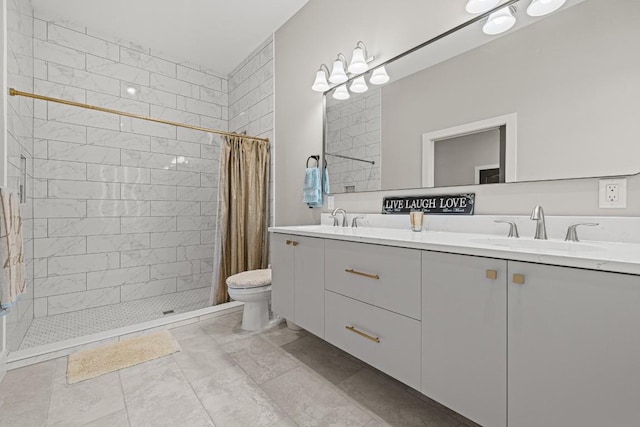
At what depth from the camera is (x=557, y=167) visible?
1253 millimetres

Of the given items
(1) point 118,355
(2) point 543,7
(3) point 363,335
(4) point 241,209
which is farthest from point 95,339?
(2) point 543,7

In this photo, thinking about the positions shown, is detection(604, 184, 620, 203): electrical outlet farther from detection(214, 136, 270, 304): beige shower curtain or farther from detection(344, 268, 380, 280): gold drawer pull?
detection(214, 136, 270, 304): beige shower curtain

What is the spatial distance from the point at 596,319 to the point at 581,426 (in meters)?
0.30

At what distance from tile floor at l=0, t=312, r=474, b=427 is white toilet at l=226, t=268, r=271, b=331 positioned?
1.03 feet

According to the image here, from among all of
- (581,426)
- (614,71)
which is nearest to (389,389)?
(581,426)

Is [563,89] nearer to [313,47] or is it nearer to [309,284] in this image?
[309,284]

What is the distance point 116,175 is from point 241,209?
52.6 inches

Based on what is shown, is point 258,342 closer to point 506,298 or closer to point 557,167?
point 506,298

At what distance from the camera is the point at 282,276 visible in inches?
76.5

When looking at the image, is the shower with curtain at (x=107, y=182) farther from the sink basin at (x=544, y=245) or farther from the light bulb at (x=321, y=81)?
the sink basin at (x=544, y=245)

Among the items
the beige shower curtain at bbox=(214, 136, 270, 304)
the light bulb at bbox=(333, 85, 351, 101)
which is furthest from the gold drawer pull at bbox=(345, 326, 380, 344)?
the light bulb at bbox=(333, 85, 351, 101)

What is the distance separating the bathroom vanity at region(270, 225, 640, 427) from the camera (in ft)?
2.41

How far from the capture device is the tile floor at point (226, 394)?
4.16 feet

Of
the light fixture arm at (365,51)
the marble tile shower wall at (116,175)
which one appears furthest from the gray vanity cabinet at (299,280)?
the marble tile shower wall at (116,175)
